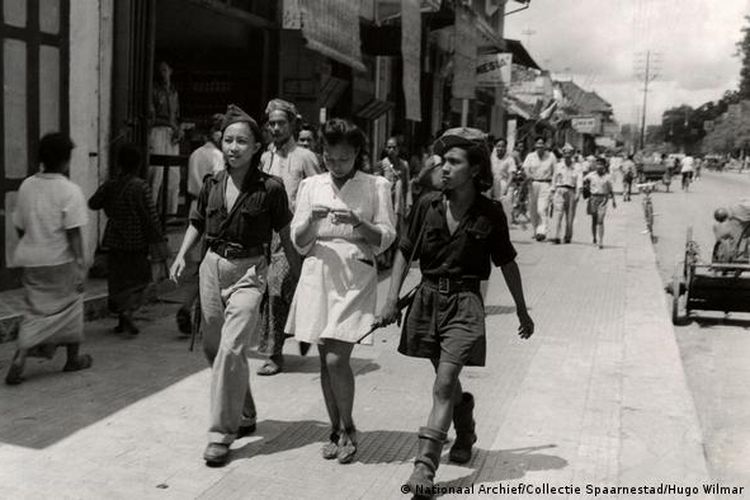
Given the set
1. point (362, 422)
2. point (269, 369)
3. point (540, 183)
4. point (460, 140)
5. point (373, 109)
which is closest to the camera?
point (460, 140)

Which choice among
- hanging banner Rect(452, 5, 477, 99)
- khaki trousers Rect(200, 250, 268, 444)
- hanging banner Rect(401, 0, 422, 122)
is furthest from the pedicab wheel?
hanging banner Rect(452, 5, 477, 99)

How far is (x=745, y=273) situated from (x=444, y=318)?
6138 mm

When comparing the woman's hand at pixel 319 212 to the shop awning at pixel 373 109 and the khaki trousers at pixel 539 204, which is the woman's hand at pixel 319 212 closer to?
the khaki trousers at pixel 539 204

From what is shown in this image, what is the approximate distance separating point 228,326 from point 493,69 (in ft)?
66.2

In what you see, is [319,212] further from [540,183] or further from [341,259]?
[540,183]

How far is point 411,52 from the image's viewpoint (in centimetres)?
1697

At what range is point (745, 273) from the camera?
934 centimetres

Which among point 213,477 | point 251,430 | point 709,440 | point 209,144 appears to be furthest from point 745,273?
point 213,477

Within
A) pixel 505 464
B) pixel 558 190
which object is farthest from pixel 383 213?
pixel 558 190

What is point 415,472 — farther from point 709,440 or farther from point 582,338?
point 582,338

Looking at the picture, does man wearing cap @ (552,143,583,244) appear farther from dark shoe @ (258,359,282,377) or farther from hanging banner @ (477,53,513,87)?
dark shoe @ (258,359,282,377)

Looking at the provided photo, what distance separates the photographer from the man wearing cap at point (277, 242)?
617cm

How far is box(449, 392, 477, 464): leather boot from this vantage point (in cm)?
462

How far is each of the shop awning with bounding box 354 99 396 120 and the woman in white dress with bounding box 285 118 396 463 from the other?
13498 millimetres
